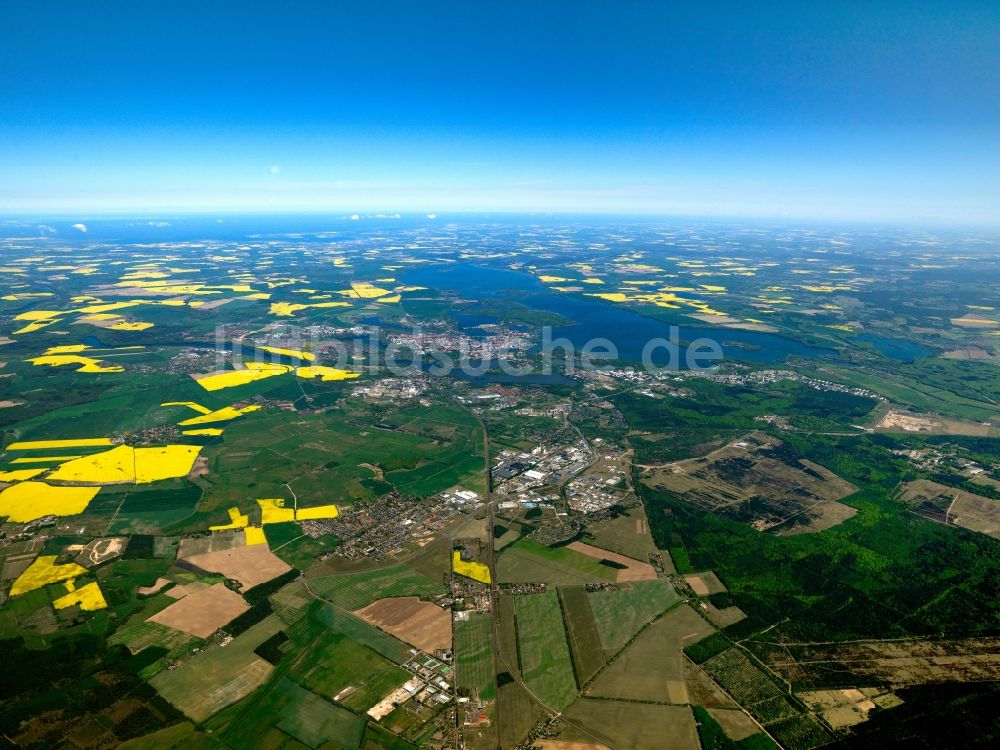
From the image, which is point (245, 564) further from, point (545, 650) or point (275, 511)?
point (545, 650)

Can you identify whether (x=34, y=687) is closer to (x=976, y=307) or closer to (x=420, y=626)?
(x=420, y=626)

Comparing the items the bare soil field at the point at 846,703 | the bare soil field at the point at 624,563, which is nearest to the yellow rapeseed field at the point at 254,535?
the bare soil field at the point at 624,563

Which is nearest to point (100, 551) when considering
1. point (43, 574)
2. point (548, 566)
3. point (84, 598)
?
point (43, 574)

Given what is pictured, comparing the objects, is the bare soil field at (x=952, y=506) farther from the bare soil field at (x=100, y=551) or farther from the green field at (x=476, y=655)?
the bare soil field at (x=100, y=551)

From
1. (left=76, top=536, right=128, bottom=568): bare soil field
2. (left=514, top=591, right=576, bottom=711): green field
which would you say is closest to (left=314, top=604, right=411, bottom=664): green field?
(left=514, top=591, right=576, bottom=711): green field

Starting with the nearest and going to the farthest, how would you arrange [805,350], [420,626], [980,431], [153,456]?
[420,626] → [153,456] → [980,431] → [805,350]

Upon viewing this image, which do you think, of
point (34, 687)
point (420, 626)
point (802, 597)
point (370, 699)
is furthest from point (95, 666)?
point (802, 597)

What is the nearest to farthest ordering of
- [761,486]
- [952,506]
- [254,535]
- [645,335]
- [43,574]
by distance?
1. [43,574]
2. [254,535]
3. [952,506]
4. [761,486]
5. [645,335]

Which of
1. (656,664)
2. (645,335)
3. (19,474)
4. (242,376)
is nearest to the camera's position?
(656,664)
